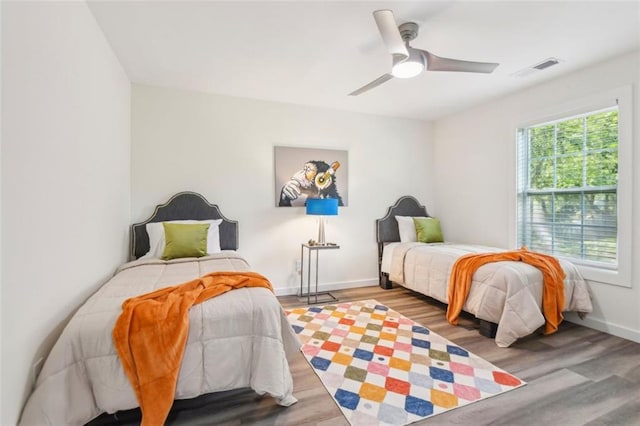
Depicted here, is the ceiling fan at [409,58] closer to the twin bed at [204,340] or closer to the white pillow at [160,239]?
the twin bed at [204,340]

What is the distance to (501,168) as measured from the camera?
12.5 ft

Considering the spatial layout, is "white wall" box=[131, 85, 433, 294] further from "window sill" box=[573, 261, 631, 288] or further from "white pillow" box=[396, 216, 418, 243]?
"window sill" box=[573, 261, 631, 288]

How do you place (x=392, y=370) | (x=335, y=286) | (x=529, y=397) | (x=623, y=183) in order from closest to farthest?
(x=529, y=397) < (x=392, y=370) < (x=623, y=183) < (x=335, y=286)

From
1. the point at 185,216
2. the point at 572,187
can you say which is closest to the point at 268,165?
the point at 185,216

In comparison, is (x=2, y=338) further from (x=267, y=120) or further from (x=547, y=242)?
(x=547, y=242)

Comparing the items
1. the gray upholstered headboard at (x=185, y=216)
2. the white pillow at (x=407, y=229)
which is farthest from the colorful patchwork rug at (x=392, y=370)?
the white pillow at (x=407, y=229)

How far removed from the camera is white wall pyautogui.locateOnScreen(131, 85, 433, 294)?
3410 millimetres

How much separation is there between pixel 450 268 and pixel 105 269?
3.30 metres

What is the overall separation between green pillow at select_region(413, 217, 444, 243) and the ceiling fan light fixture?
8.02 feet

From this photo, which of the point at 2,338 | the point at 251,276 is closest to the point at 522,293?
the point at 251,276

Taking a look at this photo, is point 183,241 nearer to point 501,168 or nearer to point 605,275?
point 501,168

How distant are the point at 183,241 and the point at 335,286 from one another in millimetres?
2179

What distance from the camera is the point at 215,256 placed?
300 cm

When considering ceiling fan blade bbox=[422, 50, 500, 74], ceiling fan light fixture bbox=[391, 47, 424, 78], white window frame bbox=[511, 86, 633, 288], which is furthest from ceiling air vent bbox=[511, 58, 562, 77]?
ceiling fan light fixture bbox=[391, 47, 424, 78]
